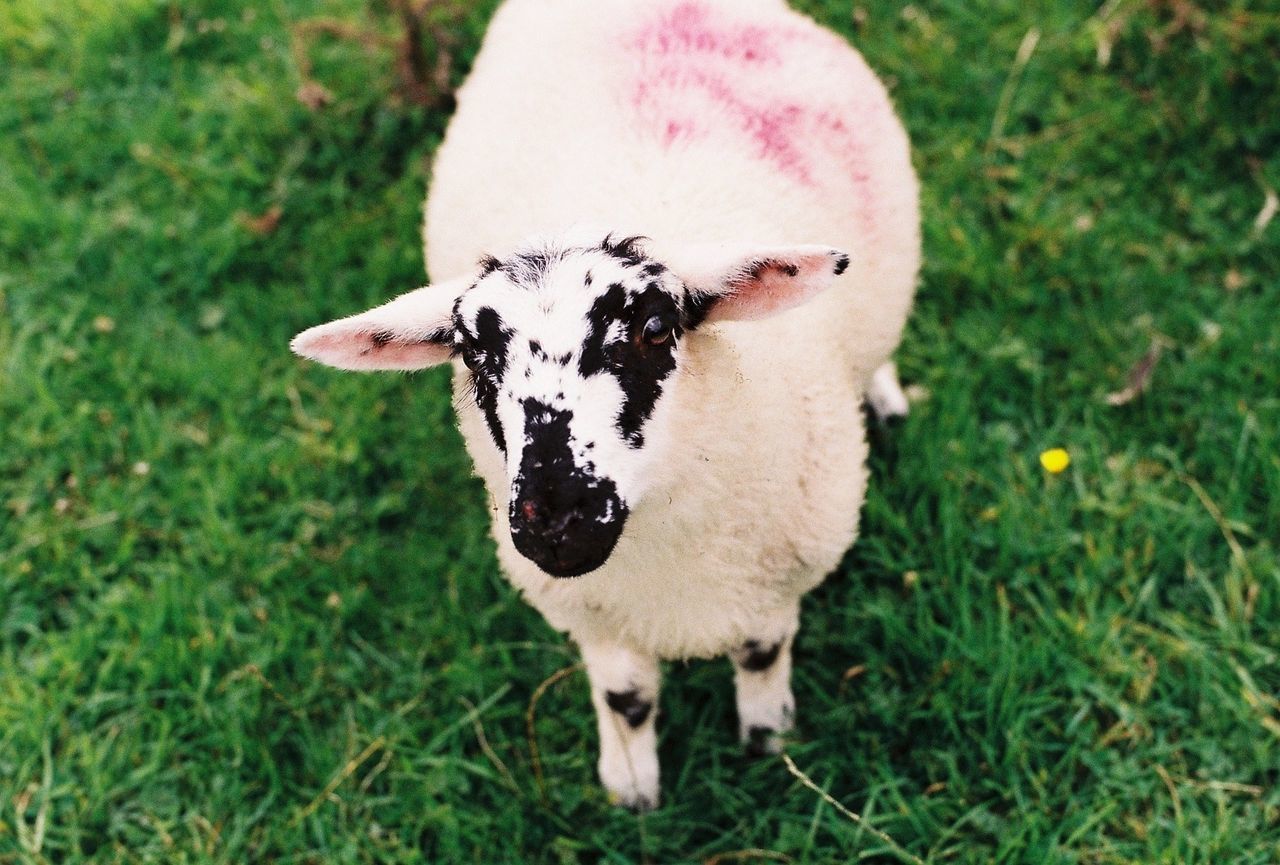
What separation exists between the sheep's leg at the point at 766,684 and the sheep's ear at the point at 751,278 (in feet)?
2.90

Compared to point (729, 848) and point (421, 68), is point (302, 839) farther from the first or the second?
point (421, 68)

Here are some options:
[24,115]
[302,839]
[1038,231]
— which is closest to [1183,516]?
[1038,231]

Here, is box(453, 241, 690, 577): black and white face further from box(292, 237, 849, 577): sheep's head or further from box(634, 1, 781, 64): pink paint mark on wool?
box(634, 1, 781, 64): pink paint mark on wool

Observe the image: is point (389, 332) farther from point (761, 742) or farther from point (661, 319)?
point (761, 742)

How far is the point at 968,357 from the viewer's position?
11.9 ft

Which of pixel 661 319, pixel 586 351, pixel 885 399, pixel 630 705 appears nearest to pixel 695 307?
pixel 661 319

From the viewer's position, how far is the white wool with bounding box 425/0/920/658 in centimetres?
226

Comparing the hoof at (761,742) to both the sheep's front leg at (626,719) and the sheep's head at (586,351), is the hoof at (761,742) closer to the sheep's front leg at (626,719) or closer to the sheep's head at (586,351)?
the sheep's front leg at (626,719)

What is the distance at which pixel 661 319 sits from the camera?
1963 millimetres

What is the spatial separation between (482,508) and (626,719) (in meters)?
1.01

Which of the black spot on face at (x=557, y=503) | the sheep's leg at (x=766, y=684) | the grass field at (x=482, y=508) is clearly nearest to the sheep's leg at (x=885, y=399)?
the grass field at (x=482, y=508)

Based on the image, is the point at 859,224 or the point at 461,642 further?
the point at 461,642

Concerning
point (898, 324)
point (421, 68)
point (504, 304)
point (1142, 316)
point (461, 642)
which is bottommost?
point (461, 642)

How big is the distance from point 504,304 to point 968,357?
7.04 feet
